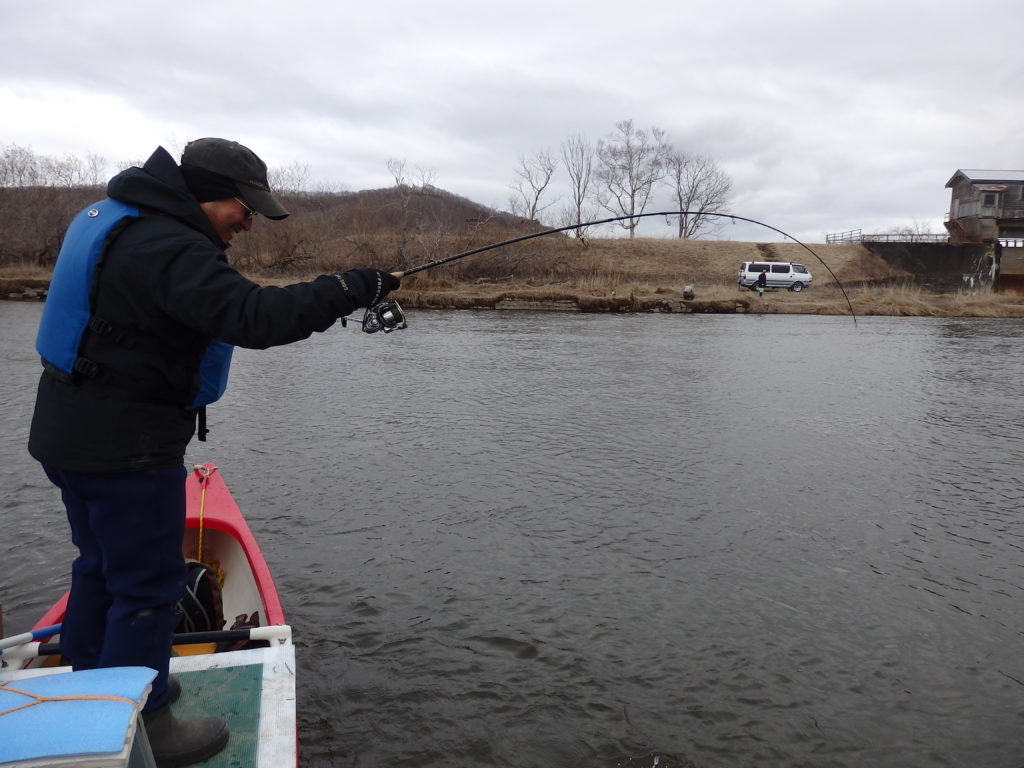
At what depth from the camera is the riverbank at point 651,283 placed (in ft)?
104

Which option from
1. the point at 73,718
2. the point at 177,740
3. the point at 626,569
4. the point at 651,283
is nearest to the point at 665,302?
the point at 651,283

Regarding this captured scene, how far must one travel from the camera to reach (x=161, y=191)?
2.43m

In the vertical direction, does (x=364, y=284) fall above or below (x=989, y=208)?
below

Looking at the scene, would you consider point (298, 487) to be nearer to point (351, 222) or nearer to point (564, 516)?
point (564, 516)

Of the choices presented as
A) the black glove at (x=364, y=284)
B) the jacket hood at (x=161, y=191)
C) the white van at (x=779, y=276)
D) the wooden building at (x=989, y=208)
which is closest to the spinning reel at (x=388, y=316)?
the black glove at (x=364, y=284)

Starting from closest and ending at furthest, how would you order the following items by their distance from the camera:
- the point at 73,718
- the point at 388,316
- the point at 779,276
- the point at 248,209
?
the point at 73,718 < the point at 248,209 < the point at 388,316 < the point at 779,276

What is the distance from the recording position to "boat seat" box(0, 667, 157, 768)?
67.6 inches

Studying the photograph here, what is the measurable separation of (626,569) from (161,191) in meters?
4.13

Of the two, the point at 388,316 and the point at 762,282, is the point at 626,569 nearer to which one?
the point at 388,316

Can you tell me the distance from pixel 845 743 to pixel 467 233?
43.2 metres

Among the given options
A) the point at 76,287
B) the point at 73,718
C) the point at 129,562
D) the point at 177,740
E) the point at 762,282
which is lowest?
the point at 177,740

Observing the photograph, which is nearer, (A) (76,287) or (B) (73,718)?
(B) (73,718)

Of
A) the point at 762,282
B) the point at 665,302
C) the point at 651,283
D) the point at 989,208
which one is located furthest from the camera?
the point at 989,208

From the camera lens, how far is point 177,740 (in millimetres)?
2539
